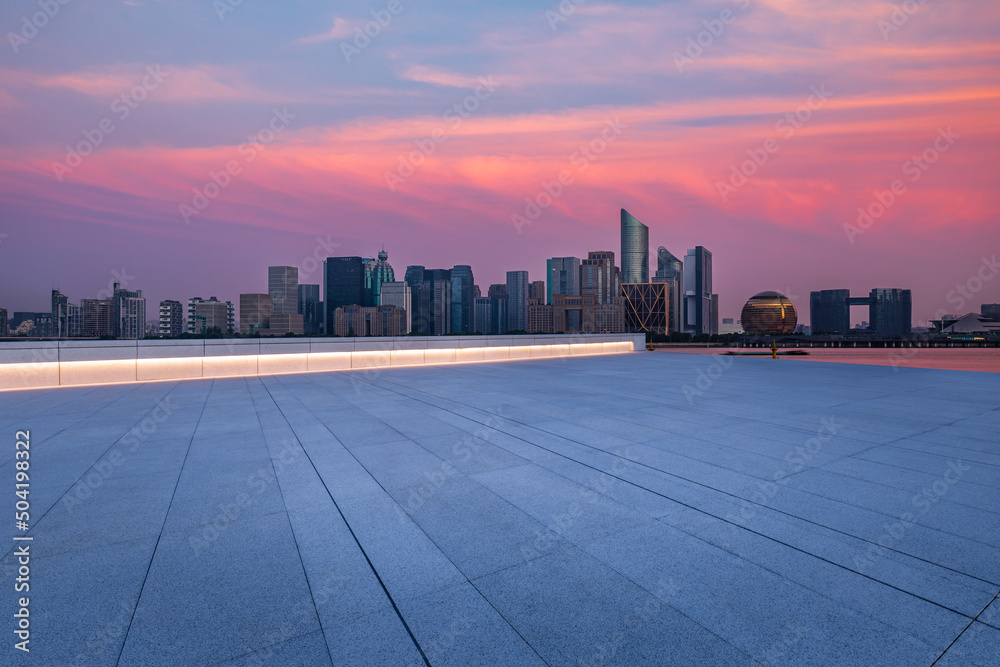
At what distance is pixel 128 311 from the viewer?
99.9m

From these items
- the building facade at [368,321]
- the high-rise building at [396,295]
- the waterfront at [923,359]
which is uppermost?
the high-rise building at [396,295]

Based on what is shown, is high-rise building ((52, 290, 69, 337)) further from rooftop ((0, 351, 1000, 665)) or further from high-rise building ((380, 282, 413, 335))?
rooftop ((0, 351, 1000, 665))

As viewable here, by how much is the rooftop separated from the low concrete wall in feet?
20.8

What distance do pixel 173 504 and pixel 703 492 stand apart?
583 cm

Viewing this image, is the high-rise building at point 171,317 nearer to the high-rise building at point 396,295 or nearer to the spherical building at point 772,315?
the high-rise building at point 396,295

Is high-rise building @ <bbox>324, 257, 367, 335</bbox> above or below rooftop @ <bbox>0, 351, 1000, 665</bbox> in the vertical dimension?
above

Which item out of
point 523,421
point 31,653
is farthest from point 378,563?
point 523,421

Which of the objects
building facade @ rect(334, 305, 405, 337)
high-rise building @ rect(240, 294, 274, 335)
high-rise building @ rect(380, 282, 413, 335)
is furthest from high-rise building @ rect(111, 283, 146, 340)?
high-rise building @ rect(380, 282, 413, 335)

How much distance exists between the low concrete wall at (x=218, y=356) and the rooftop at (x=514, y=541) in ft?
20.8

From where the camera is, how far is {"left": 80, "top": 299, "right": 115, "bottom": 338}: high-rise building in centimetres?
10100

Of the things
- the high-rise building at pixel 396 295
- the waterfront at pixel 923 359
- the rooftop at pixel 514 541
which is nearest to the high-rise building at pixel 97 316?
the high-rise building at pixel 396 295

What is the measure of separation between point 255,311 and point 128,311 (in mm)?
25853

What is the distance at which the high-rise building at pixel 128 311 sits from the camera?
94750mm

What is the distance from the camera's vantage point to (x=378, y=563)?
3.73 m
